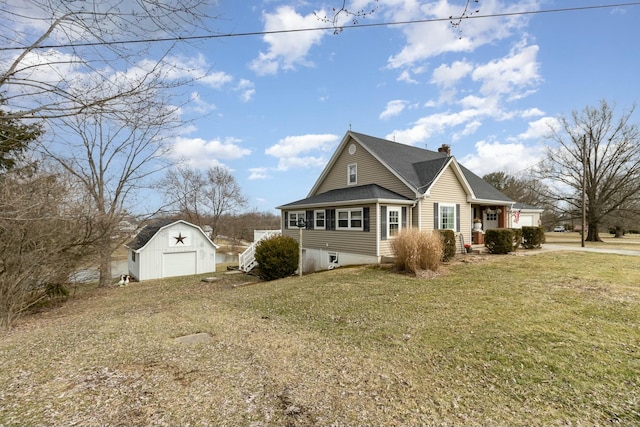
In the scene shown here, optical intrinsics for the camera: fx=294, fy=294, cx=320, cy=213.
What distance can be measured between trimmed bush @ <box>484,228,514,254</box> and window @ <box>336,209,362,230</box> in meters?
6.55

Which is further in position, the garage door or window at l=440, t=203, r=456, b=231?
the garage door

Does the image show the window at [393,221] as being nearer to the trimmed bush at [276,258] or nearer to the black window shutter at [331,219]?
the black window shutter at [331,219]

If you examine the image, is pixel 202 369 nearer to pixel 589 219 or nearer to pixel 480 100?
pixel 480 100

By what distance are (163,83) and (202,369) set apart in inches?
146

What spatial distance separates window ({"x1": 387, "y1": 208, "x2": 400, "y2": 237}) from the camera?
13.1 metres

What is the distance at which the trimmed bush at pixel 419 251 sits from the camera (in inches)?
393

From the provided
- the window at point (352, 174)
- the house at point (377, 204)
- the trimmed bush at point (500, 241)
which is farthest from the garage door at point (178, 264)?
the trimmed bush at point (500, 241)

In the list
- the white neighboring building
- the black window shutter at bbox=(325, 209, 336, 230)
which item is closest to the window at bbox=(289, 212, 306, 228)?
the black window shutter at bbox=(325, 209, 336, 230)

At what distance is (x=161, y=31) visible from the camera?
11.5ft

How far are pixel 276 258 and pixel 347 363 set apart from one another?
8.93m

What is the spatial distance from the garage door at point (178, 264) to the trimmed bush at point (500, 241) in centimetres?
1834

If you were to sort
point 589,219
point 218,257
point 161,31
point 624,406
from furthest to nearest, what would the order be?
point 218,257 < point 589,219 < point 161,31 < point 624,406

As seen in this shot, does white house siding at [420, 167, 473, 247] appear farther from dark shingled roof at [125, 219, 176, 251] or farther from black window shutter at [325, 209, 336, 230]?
dark shingled roof at [125, 219, 176, 251]

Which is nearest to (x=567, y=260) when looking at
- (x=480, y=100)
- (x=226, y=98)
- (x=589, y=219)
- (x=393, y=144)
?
(x=480, y=100)
